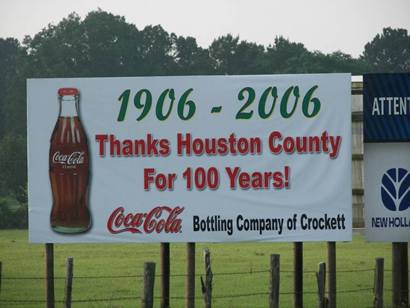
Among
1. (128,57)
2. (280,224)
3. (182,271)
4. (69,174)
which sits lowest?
(182,271)

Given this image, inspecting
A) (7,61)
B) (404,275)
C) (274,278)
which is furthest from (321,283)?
(7,61)

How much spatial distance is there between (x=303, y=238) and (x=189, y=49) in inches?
4193

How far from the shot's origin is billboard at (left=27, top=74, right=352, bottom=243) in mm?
21641

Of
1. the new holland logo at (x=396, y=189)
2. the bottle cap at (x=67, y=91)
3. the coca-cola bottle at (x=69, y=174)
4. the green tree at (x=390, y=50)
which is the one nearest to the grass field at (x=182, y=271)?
the coca-cola bottle at (x=69, y=174)

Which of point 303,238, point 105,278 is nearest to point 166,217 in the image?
point 303,238

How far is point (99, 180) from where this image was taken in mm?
21859

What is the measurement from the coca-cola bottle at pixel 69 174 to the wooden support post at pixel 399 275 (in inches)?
214

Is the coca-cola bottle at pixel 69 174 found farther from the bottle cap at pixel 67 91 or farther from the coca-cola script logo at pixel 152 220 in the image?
the coca-cola script logo at pixel 152 220

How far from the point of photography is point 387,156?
73.0 feet

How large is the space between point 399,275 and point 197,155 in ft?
14.2

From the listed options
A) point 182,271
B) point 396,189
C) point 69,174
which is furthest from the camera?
point 182,271

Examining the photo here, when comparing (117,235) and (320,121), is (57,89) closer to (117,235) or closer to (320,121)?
(117,235)

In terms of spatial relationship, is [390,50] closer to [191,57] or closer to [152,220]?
[191,57]

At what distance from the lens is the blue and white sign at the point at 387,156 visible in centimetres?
2203
